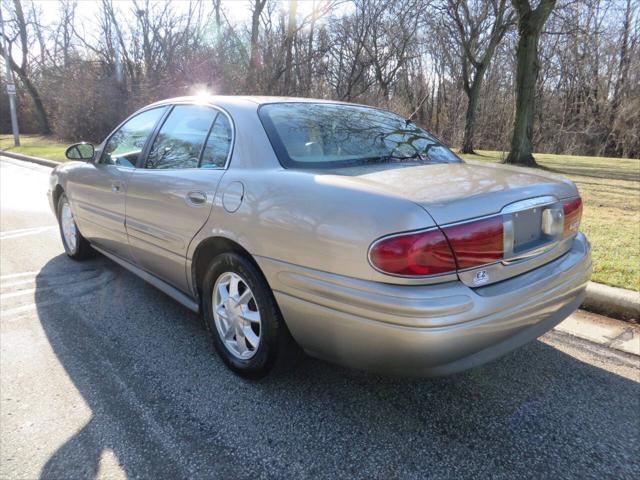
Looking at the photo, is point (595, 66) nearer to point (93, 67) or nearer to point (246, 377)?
point (93, 67)

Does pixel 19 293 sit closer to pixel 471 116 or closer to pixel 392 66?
pixel 471 116

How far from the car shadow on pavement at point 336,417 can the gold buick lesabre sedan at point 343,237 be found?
1.05ft

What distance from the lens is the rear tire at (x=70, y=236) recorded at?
15.4 feet

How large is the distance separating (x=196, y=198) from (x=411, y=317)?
153 cm

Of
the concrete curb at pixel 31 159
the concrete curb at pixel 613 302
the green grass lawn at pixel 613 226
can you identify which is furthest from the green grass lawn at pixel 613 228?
the concrete curb at pixel 31 159

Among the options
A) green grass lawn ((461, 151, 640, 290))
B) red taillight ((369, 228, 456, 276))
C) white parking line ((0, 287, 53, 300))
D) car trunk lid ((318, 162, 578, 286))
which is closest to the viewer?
red taillight ((369, 228, 456, 276))

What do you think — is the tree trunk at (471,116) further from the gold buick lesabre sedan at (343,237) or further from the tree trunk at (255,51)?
the gold buick lesabre sedan at (343,237)

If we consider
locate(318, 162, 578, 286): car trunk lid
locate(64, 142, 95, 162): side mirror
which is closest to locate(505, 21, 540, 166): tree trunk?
locate(318, 162, 578, 286): car trunk lid

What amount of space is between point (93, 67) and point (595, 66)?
30.1 m

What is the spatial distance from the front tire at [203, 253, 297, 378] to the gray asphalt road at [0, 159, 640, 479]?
156 mm

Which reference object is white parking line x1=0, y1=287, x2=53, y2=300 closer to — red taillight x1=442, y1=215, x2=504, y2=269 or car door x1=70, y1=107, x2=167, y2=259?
car door x1=70, y1=107, x2=167, y2=259

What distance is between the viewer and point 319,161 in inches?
102

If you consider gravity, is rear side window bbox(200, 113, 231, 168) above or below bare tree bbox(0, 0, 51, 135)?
below

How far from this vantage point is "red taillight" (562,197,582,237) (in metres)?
2.56
